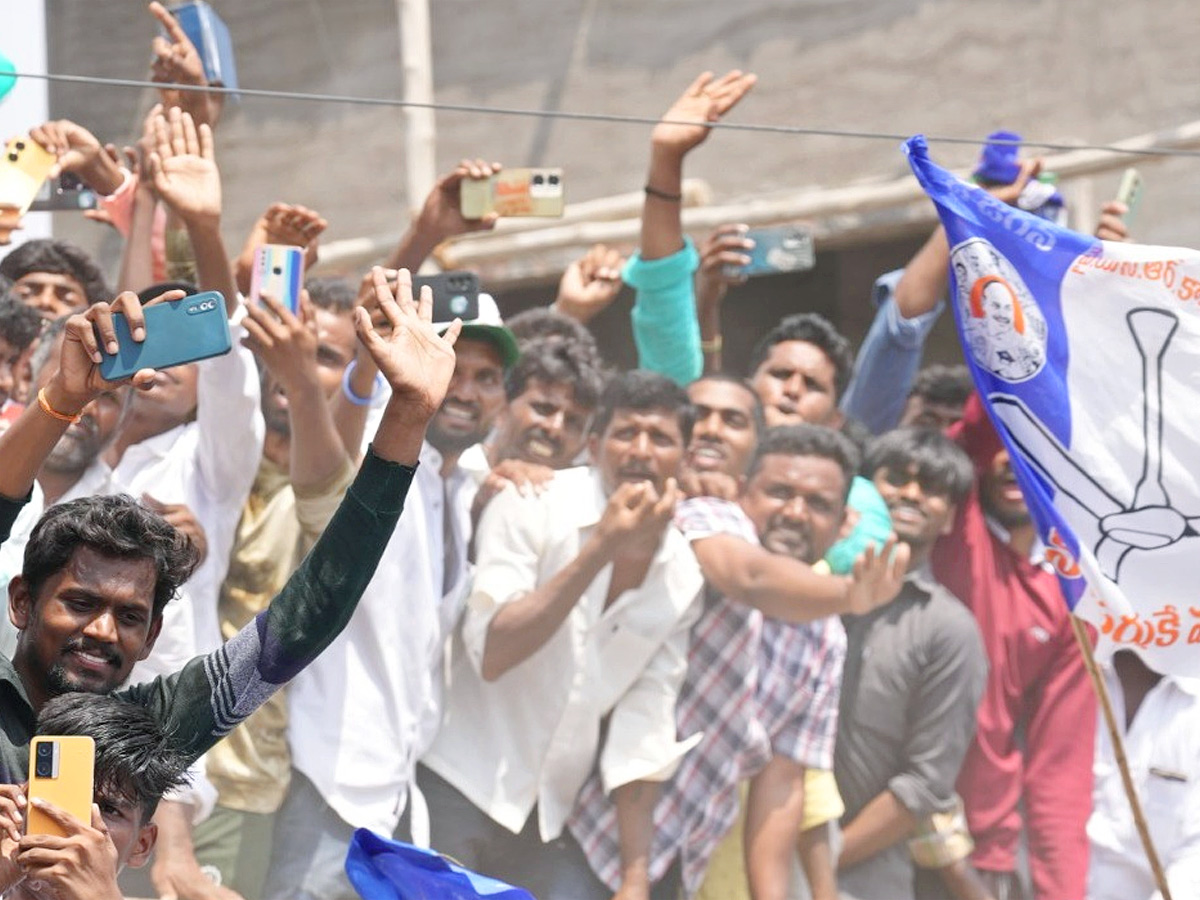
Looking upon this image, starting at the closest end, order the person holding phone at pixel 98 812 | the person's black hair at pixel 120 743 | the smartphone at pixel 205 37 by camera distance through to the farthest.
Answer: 1. the person holding phone at pixel 98 812
2. the person's black hair at pixel 120 743
3. the smartphone at pixel 205 37

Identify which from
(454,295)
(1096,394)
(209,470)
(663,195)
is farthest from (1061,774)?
(209,470)

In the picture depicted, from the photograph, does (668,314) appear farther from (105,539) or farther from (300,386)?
(105,539)

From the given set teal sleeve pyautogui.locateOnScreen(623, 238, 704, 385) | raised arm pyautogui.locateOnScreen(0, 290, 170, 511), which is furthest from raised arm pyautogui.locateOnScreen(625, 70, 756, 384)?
raised arm pyautogui.locateOnScreen(0, 290, 170, 511)

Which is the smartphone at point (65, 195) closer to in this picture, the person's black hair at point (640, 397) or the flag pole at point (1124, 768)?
the person's black hair at point (640, 397)

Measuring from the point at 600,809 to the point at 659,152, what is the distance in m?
1.61

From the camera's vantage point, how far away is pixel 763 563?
5.50m

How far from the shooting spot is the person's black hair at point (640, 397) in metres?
5.49

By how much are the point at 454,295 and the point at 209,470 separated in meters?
0.64

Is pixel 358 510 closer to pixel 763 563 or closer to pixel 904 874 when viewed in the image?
pixel 763 563

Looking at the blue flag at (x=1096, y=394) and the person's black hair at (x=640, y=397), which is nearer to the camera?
the blue flag at (x=1096, y=394)

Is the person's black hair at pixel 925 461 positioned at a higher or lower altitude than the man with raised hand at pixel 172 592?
lower

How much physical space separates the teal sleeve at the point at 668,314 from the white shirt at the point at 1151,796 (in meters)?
1.31

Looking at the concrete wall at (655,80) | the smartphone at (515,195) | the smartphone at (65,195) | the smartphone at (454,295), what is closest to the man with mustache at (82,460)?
the smartphone at (65,195)

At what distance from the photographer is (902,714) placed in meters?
5.67
